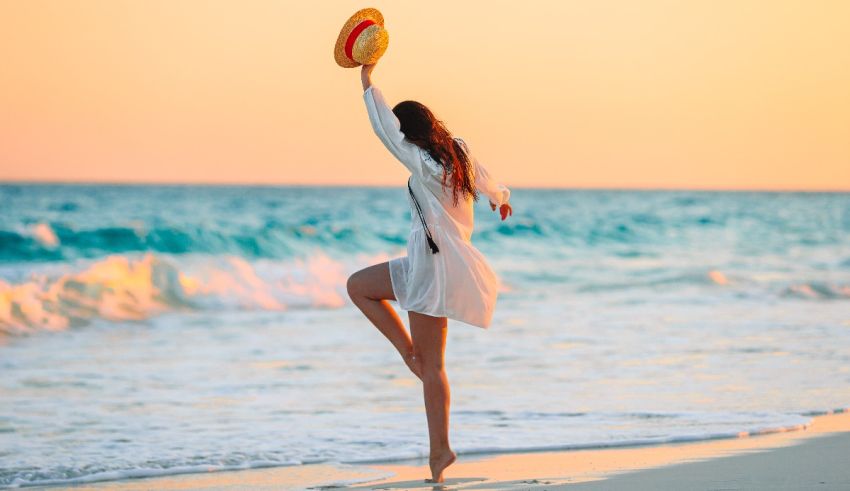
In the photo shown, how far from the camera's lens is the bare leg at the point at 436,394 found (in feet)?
17.0

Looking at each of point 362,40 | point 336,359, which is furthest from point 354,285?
point 336,359

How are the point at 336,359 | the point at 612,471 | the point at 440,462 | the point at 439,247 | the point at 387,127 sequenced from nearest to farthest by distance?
the point at 387,127
the point at 439,247
the point at 440,462
the point at 612,471
the point at 336,359

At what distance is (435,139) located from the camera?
493cm

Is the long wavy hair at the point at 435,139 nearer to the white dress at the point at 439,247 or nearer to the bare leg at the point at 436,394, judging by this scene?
the white dress at the point at 439,247

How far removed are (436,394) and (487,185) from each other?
969 mm

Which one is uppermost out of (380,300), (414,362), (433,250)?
(433,250)

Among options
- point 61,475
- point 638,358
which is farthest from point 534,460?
point 638,358

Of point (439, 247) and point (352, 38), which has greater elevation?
point (352, 38)

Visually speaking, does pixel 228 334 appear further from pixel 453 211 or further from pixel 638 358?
pixel 453 211

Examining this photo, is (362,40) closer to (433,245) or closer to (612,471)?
(433,245)

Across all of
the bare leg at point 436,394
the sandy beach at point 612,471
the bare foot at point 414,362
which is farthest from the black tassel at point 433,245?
the sandy beach at point 612,471

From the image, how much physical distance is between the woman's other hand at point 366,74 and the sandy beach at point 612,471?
1795 mm

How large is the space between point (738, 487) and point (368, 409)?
292cm

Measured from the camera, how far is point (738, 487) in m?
4.87
